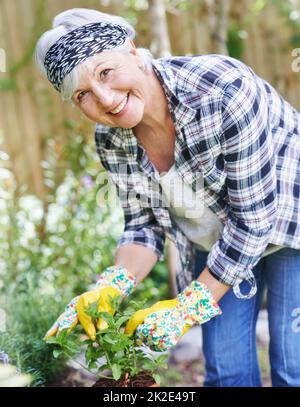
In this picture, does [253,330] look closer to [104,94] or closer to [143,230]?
[143,230]

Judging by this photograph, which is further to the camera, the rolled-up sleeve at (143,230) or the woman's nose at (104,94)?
the rolled-up sleeve at (143,230)

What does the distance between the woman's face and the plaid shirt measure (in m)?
0.11

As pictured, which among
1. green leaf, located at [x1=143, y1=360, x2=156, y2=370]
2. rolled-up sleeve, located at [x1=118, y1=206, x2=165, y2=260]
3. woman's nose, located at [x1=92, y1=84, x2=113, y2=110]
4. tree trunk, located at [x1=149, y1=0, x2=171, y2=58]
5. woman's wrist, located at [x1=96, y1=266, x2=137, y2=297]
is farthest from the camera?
tree trunk, located at [x1=149, y1=0, x2=171, y2=58]

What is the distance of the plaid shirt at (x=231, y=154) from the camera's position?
5.99 feet

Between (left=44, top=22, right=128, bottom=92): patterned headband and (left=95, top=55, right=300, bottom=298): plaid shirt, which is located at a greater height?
(left=44, top=22, right=128, bottom=92): patterned headband

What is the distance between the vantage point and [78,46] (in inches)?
69.9

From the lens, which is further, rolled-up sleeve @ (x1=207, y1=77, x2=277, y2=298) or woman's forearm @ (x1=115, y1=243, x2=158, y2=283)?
woman's forearm @ (x1=115, y1=243, x2=158, y2=283)

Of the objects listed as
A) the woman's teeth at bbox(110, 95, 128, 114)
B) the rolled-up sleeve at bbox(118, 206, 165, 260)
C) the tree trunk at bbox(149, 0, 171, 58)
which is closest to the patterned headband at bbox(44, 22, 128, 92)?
the woman's teeth at bbox(110, 95, 128, 114)

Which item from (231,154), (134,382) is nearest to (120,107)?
(231,154)

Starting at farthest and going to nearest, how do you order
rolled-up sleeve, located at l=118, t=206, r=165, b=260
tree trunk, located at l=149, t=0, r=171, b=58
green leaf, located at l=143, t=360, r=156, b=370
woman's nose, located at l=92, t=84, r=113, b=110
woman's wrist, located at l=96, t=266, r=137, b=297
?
tree trunk, located at l=149, t=0, r=171, b=58 → rolled-up sleeve, located at l=118, t=206, r=165, b=260 → woman's wrist, located at l=96, t=266, r=137, b=297 → green leaf, located at l=143, t=360, r=156, b=370 → woman's nose, located at l=92, t=84, r=113, b=110

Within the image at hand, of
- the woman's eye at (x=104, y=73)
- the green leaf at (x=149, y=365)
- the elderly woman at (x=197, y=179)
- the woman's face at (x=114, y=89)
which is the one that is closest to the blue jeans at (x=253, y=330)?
the elderly woman at (x=197, y=179)

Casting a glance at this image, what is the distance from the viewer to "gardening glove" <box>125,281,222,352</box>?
185 cm

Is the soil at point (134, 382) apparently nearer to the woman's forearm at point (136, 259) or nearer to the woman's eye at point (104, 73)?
the woman's forearm at point (136, 259)

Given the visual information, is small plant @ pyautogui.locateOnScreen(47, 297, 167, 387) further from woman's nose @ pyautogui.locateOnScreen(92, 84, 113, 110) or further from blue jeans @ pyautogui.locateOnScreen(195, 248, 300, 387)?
woman's nose @ pyautogui.locateOnScreen(92, 84, 113, 110)
